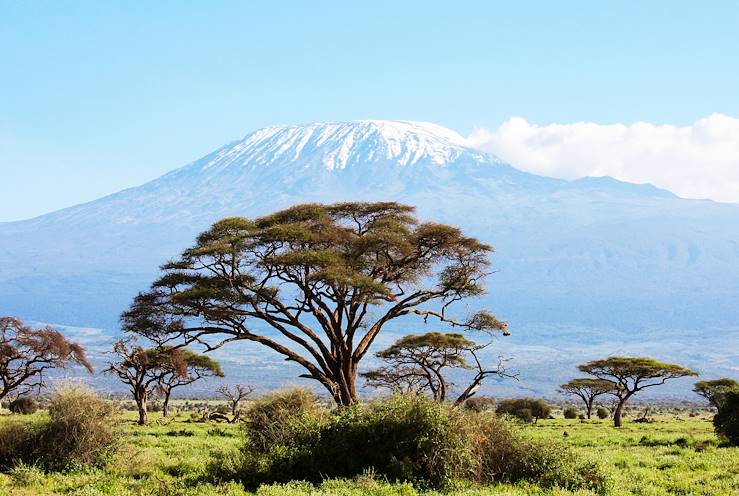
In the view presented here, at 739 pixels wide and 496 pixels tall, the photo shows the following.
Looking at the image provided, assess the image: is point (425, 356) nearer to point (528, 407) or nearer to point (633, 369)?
point (528, 407)

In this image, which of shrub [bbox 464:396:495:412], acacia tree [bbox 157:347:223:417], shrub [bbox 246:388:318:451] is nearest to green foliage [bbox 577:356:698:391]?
shrub [bbox 464:396:495:412]

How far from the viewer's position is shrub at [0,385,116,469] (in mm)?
16188

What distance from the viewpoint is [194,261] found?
2772cm

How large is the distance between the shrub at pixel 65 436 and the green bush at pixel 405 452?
8.25 ft

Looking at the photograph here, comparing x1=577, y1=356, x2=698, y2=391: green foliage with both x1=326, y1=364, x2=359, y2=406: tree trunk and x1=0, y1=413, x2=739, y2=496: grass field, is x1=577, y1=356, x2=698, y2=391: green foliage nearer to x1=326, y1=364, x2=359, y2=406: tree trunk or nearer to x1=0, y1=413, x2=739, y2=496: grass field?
x1=0, y1=413, x2=739, y2=496: grass field

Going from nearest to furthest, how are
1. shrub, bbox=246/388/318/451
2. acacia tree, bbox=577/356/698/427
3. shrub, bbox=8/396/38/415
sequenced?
shrub, bbox=246/388/318/451, shrub, bbox=8/396/38/415, acacia tree, bbox=577/356/698/427

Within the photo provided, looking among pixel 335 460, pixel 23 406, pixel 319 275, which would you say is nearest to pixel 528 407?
pixel 23 406

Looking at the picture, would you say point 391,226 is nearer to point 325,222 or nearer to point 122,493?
point 325,222

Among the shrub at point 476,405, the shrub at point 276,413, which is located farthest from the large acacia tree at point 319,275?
the shrub at point 276,413

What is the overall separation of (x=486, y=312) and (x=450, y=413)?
16.1 meters

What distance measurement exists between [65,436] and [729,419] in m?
19.1

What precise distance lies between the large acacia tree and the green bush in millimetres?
8279

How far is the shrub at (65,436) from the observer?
16.2 meters

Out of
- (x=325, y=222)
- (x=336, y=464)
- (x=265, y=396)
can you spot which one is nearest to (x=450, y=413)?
(x=336, y=464)
